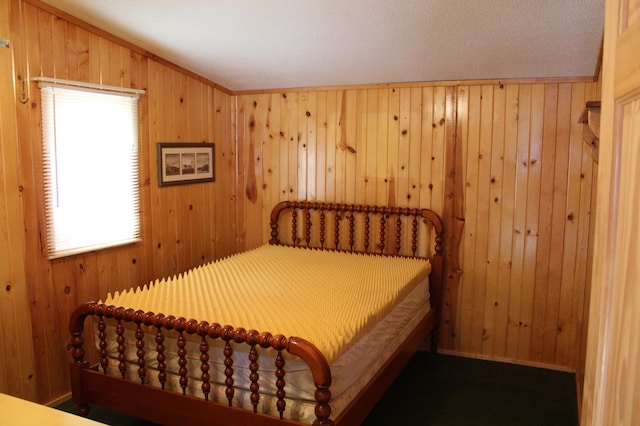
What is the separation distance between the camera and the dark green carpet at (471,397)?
9.72 ft

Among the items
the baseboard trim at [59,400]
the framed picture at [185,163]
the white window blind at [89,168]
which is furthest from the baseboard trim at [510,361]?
the baseboard trim at [59,400]

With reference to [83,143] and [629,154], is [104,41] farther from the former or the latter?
[629,154]

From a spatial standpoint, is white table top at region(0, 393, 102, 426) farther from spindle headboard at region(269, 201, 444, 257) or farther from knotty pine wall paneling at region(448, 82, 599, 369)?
knotty pine wall paneling at region(448, 82, 599, 369)

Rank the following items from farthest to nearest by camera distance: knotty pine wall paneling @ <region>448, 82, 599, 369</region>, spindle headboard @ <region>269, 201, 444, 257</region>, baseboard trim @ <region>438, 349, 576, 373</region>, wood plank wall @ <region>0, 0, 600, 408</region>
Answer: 1. spindle headboard @ <region>269, 201, 444, 257</region>
2. baseboard trim @ <region>438, 349, 576, 373</region>
3. knotty pine wall paneling @ <region>448, 82, 599, 369</region>
4. wood plank wall @ <region>0, 0, 600, 408</region>

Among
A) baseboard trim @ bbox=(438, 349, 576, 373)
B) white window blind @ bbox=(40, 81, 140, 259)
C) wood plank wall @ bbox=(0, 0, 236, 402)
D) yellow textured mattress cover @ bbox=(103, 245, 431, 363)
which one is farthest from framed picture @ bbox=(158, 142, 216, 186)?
baseboard trim @ bbox=(438, 349, 576, 373)

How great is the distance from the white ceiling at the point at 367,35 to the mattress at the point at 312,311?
1412 mm

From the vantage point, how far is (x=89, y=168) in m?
3.21

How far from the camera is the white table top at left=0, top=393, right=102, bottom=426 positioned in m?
1.20

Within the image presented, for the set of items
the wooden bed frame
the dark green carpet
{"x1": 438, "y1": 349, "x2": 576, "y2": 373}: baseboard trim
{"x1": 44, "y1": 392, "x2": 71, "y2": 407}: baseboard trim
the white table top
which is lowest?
the dark green carpet

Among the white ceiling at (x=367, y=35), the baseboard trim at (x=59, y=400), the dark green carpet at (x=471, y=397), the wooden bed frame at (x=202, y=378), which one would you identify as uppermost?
the white ceiling at (x=367, y=35)

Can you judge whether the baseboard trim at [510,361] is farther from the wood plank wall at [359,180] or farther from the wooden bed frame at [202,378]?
the wooden bed frame at [202,378]

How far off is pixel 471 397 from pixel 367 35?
2.32m

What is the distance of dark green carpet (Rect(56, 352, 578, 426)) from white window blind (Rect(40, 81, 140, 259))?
3.39 ft

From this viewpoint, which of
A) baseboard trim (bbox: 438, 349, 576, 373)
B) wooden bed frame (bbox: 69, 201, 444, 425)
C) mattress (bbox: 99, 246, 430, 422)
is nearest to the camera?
wooden bed frame (bbox: 69, 201, 444, 425)
